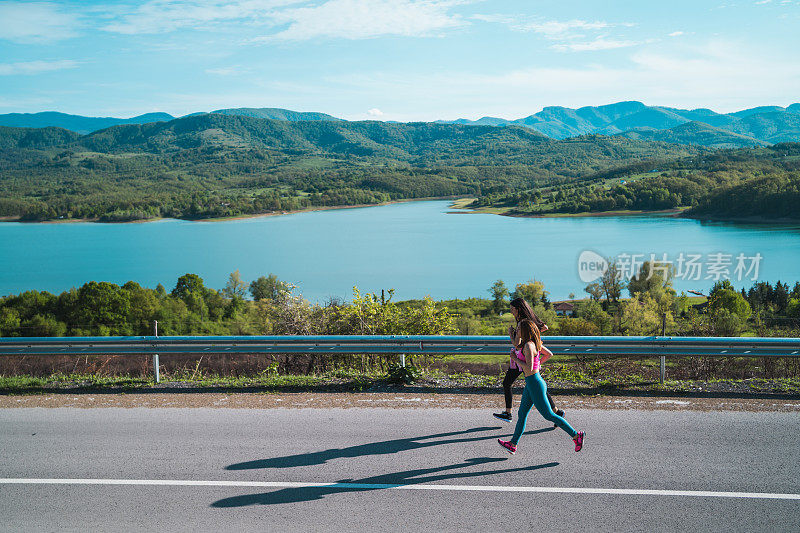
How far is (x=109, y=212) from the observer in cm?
17925

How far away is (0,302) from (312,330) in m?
57.1

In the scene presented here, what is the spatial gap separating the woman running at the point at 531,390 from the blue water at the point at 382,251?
209 ft

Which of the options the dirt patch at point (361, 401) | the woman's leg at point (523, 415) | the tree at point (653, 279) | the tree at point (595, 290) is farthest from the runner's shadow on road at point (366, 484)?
the tree at point (595, 290)

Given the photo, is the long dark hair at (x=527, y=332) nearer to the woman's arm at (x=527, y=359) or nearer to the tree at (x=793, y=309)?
the woman's arm at (x=527, y=359)

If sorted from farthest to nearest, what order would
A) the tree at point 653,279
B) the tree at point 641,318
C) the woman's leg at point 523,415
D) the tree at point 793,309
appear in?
the tree at point 653,279 < the tree at point 793,309 < the tree at point 641,318 < the woman's leg at point 523,415

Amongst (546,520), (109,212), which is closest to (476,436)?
(546,520)

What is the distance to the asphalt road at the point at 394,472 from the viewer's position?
15.9 feet

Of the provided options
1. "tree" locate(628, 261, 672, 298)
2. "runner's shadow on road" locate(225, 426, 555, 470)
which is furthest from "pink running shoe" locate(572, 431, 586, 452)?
"tree" locate(628, 261, 672, 298)

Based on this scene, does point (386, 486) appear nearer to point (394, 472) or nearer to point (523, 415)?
point (394, 472)

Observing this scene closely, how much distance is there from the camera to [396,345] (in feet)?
29.0

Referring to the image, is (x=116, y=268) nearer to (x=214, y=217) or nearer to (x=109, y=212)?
(x=214, y=217)

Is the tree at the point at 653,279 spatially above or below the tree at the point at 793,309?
above

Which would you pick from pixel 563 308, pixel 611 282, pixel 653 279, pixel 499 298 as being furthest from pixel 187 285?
pixel 653 279

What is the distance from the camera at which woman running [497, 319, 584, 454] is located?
5.96 meters
